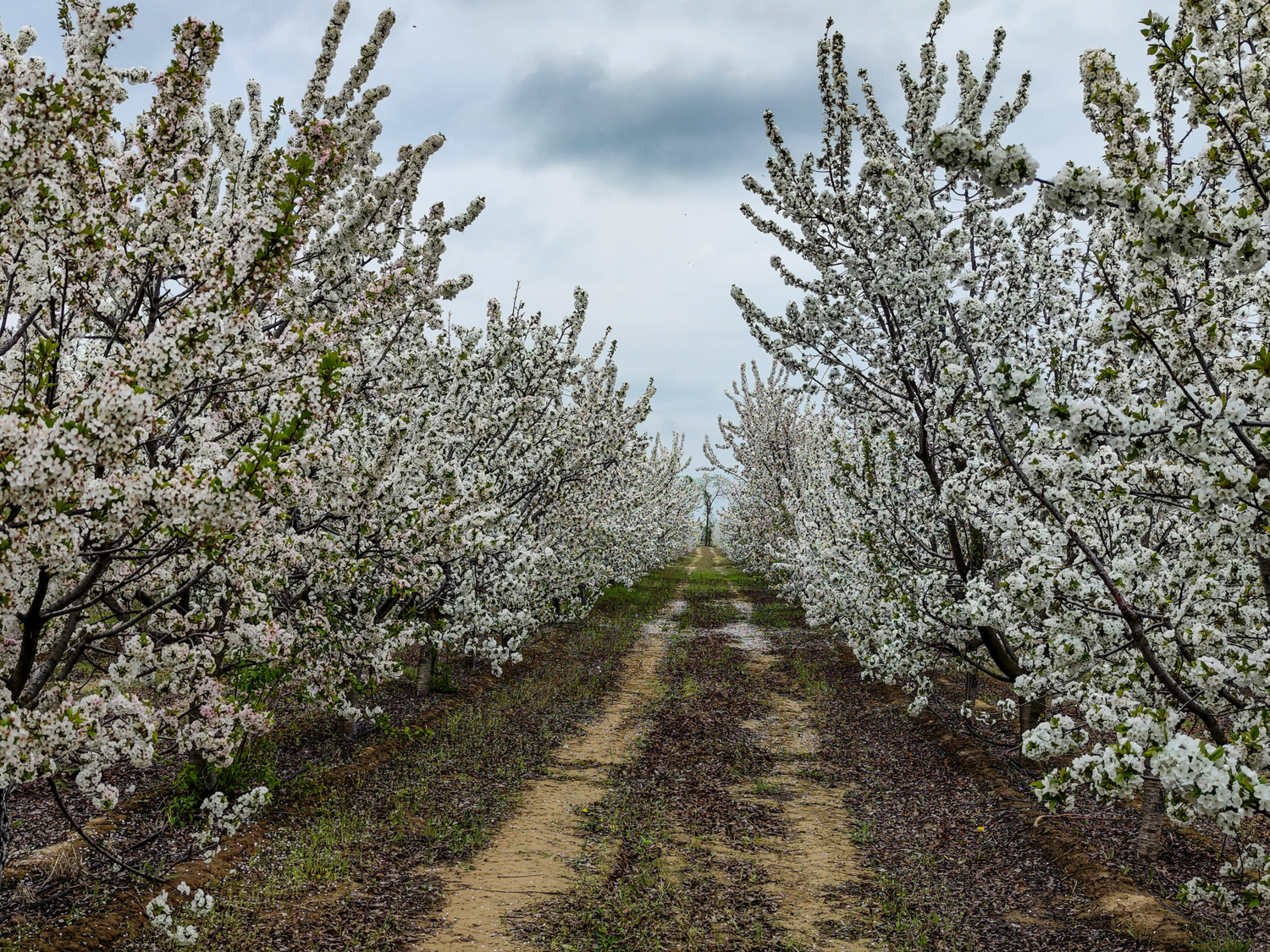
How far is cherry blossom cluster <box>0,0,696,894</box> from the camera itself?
3826mm

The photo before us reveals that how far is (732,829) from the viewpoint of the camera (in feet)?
30.0

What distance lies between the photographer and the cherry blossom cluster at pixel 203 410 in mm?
3826

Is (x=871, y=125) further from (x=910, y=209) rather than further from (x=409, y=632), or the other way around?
(x=409, y=632)

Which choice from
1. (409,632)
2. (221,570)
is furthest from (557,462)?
(221,570)


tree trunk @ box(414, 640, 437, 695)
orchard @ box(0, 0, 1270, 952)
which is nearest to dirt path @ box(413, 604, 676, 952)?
orchard @ box(0, 0, 1270, 952)

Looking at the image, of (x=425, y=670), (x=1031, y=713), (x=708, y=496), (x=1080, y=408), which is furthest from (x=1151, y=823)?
(x=708, y=496)

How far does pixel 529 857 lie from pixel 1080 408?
23.2ft

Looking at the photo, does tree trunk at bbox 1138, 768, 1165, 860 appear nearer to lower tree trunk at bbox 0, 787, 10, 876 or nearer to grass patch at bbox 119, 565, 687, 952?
grass patch at bbox 119, 565, 687, 952

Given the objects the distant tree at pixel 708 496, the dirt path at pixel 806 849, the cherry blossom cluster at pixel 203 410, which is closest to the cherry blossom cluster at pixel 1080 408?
the dirt path at pixel 806 849

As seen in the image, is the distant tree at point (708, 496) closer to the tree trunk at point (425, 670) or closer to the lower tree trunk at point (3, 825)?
the tree trunk at point (425, 670)

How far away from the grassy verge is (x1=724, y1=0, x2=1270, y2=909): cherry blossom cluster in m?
5.68

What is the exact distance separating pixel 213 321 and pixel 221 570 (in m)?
2.41

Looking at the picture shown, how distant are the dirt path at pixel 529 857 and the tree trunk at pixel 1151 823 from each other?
5.92 m

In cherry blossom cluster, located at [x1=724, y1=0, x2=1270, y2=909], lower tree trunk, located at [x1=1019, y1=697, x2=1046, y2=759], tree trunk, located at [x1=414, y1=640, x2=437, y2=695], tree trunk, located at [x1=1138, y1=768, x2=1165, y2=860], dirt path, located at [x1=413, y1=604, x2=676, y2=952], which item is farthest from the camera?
tree trunk, located at [x1=414, y1=640, x2=437, y2=695]
